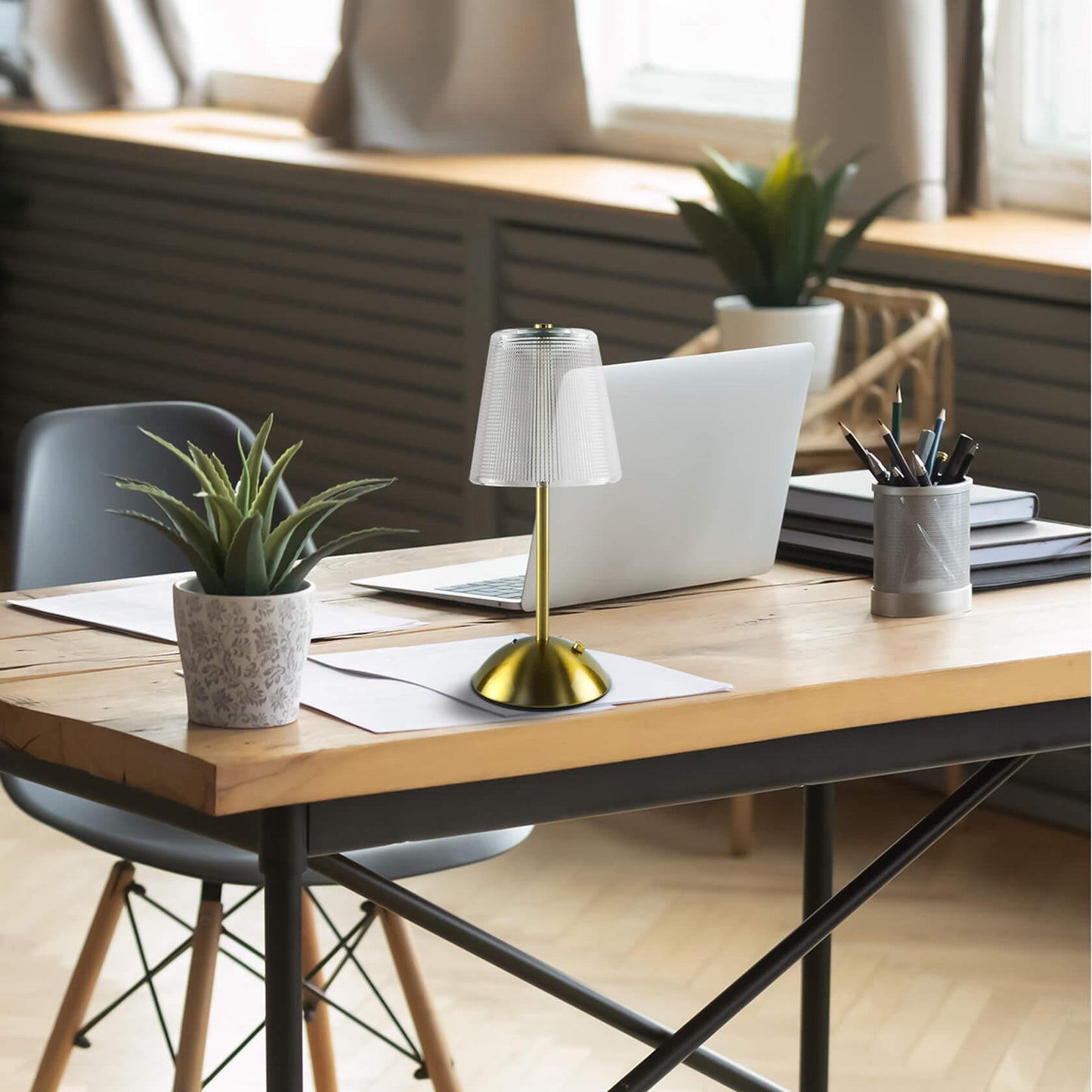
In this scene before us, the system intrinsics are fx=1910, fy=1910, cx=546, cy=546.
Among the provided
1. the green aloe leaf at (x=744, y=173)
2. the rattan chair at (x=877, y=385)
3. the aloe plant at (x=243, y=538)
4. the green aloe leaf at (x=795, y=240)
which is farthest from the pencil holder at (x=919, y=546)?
the green aloe leaf at (x=744, y=173)

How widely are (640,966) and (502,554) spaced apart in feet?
3.33

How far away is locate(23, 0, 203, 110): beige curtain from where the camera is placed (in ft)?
16.9

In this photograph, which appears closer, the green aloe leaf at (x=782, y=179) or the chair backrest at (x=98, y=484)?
the chair backrest at (x=98, y=484)

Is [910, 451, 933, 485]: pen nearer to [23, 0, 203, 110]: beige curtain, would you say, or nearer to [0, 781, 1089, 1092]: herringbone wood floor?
[0, 781, 1089, 1092]: herringbone wood floor

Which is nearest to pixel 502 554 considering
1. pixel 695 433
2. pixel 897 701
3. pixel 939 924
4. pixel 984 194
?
pixel 695 433

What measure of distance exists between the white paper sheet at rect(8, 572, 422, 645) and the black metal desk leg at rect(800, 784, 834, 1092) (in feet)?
1.81

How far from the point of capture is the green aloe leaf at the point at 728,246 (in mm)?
3047

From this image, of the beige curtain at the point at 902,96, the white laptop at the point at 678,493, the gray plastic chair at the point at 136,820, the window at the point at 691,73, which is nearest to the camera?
the white laptop at the point at 678,493

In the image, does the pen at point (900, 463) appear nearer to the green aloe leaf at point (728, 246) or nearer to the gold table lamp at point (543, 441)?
the gold table lamp at point (543, 441)

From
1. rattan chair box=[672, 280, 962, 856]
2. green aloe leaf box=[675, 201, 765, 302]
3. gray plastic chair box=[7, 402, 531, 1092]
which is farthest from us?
green aloe leaf box=[675, 201, 765, 302]

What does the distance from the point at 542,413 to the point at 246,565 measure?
0.76 ft

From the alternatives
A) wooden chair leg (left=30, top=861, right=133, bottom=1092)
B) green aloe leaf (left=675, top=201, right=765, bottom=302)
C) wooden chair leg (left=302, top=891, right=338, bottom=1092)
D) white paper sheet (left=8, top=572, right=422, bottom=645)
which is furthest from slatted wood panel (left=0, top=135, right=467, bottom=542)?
white paper sheet (left=8, top=572, right=422, bottom=645)

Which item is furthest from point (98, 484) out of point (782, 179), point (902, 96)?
point (902, 96)

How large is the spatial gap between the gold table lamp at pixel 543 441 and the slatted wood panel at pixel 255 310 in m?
2.64
